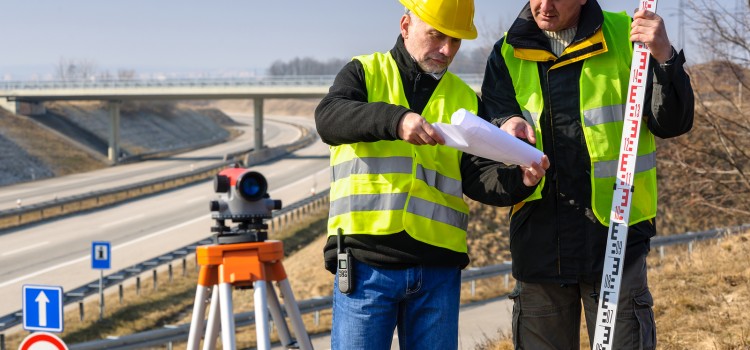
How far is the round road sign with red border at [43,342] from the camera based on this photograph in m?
7.58

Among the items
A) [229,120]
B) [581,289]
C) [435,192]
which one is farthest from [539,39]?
[229,120]

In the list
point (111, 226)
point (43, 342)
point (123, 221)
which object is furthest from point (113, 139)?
point (43, 342)

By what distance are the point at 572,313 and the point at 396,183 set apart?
103cm

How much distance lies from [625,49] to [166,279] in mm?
22815

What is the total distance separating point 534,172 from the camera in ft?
12.6

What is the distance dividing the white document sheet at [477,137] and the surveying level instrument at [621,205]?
626mm

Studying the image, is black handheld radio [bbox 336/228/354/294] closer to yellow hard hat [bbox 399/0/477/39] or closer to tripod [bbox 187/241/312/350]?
yellow hard hat [bbox 399/0/477/39]

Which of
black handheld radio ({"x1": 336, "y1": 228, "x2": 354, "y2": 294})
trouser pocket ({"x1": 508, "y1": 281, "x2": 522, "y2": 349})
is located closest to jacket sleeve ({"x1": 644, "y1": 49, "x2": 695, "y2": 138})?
trouser pocket ({"x1": 508, "y1": 281, "x2": 522, "y2": 349})

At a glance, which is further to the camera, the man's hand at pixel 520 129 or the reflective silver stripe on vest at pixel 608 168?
the reflective silver stripe on vest at pixel 608 168

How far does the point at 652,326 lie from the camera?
417 cm

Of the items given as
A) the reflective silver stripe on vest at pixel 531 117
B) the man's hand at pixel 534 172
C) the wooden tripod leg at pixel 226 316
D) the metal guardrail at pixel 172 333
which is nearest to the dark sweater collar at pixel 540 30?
the reflective silver stripe on vest at pixel 531 117

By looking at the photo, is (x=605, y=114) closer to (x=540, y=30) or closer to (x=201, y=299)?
(x=540, y=30)

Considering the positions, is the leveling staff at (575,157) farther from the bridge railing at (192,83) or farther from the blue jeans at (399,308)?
the bridge railing at (192,83)

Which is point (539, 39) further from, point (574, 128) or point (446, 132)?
point (446, 132)
